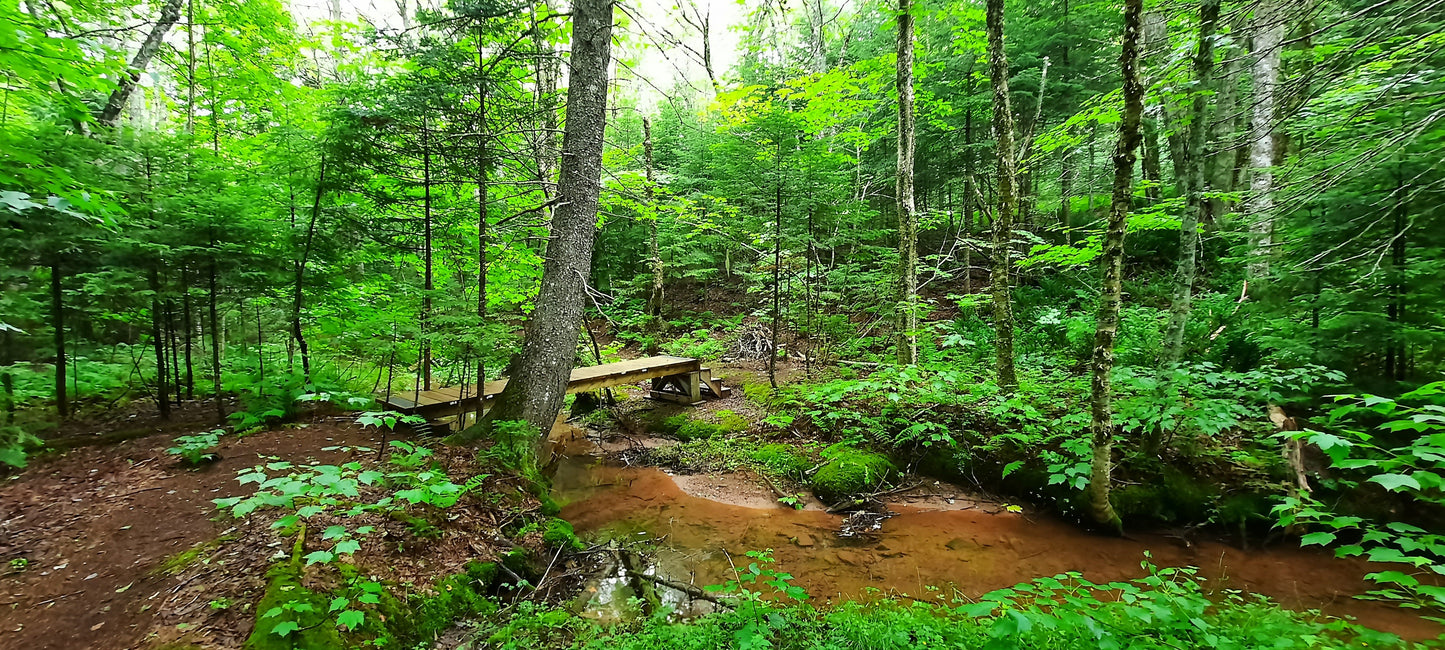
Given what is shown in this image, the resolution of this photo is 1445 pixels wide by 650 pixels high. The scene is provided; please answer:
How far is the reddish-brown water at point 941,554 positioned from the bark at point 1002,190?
218cm

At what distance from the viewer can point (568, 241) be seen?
5812 mm

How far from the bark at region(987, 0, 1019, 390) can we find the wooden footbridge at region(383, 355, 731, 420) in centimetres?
556

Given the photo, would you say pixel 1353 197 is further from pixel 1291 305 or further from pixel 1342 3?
pixel 1342 3

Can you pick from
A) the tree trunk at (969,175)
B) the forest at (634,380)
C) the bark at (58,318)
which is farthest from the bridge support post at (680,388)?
the bark at (58,318)

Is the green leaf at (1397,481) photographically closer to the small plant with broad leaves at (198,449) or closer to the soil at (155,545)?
the soil at (155,545)

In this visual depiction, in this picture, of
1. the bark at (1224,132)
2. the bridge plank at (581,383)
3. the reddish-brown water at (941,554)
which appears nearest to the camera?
the reddish-brown water at (941,554)

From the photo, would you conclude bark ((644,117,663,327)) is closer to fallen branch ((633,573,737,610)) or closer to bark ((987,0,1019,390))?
bark ((987,0,1019,390))

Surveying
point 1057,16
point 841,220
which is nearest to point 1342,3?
point 1057,16

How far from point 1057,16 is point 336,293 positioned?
1632 cm

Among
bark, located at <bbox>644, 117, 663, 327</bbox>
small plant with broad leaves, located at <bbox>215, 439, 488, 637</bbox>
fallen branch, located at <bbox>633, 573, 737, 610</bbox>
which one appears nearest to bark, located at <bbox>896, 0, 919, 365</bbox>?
fallen branch, located at <bbox>633, 573, 737, 610</bbox>

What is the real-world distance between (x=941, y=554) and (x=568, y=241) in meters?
5.29

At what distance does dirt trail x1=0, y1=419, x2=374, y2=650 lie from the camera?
301cm

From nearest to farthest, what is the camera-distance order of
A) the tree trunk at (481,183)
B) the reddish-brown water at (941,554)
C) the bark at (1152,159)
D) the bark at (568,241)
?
the reddish-brown water at (941,554), the bark at (568,241), the tree trunk at (481,183), the bark at (1152,159)

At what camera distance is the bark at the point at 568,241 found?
225 inches
